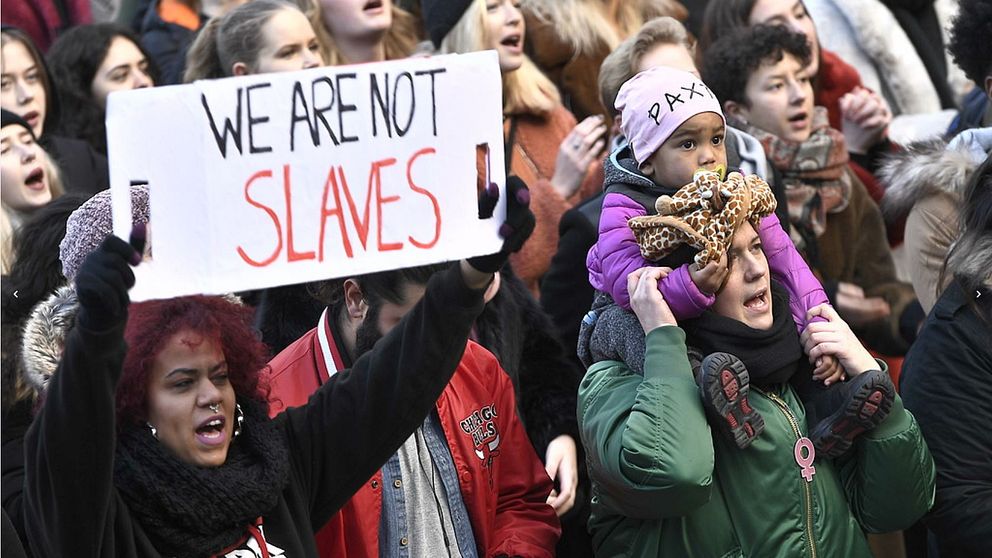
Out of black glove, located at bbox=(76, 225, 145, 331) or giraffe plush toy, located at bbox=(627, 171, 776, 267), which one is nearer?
black glove, located at bbox=(76, 225, 145, 331)

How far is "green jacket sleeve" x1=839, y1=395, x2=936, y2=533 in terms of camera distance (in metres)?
3.48

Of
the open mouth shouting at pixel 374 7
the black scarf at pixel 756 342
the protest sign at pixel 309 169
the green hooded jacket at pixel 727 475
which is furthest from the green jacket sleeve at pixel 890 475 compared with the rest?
the open mouth shouting at pixel 374 7

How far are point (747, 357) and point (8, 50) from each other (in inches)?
136

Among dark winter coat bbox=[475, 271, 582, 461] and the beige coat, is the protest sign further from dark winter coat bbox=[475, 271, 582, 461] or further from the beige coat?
the beige coat

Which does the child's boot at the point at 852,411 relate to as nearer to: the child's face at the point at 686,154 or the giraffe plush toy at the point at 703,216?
the giraffe plush toy at the point at 703,216

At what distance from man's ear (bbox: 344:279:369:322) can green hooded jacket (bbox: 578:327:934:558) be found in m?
0.64

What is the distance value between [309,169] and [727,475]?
1186mm

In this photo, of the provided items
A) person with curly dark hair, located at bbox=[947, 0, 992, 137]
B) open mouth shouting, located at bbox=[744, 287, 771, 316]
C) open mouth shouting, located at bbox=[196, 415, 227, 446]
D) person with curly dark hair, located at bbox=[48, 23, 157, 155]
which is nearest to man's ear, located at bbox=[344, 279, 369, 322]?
open mouth shouting, located at bbox=[196, 415, 227, 446]

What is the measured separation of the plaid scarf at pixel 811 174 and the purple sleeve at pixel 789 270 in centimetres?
156

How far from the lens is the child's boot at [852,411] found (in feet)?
11.2

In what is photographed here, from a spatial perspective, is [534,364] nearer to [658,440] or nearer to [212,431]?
[658,440]

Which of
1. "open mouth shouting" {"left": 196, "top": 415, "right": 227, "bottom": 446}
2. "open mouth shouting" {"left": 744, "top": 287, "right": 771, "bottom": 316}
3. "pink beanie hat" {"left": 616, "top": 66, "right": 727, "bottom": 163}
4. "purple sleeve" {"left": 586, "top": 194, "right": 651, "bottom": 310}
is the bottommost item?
"open mouth shouting" {"left": 196, "top": 415, "right": 227, "bottom": 446}

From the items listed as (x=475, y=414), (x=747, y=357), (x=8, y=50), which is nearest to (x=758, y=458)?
(x=747, y=357)

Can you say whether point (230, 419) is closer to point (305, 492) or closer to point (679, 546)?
point (305, 492)
